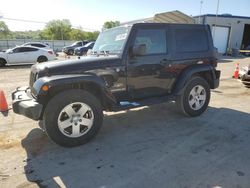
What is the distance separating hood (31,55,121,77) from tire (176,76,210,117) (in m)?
1.87

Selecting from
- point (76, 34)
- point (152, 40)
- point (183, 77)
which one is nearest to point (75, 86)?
point (152, 40)

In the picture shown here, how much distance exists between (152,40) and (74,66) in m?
1.75

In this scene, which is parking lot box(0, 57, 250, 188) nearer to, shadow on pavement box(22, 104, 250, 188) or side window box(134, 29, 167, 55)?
shadow on pavement box(22, 104, 250, 188)

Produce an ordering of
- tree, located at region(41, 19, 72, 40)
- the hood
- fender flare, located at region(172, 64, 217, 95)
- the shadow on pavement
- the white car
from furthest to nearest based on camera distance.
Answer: tree, located at region(41, 19, 72, 40), the white car, fender flare, located at region(172, 64, 217, 95), the hood, the shadow on pavement

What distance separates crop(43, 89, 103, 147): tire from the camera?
3.86 metres

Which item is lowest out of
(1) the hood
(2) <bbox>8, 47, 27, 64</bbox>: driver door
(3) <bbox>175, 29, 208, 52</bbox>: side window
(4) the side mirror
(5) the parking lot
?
(5) the parking lot

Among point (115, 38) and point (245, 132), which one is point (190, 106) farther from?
point (115, 38)

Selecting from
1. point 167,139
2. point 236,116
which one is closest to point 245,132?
point 236,116

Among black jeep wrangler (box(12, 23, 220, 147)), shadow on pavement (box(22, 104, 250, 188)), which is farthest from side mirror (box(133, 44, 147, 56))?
shadow on pavement (box(22, 104, 250, 188))

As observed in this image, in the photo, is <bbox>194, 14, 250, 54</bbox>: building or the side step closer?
the side step

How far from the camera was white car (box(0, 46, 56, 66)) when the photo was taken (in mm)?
16859

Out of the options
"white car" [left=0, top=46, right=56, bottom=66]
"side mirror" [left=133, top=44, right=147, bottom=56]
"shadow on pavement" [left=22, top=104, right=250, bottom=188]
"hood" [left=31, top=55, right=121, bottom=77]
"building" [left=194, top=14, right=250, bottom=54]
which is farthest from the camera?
"building" [left=194, top=14, right=250, bottom=54]

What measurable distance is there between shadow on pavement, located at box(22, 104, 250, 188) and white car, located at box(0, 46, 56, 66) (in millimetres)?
13816

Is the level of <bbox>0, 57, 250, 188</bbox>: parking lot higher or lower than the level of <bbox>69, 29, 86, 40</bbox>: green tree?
lower
